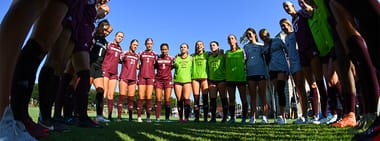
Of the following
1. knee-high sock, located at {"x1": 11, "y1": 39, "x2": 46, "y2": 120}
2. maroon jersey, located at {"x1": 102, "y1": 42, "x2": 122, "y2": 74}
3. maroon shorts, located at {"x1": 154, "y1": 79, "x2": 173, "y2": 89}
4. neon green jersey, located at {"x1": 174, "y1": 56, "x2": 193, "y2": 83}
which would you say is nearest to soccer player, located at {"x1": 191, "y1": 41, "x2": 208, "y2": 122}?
neon green jersey, located at {"x1": 174, "y1": 56, "x2": 193, "y2": 83}

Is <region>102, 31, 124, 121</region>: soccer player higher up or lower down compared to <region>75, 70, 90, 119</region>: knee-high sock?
higher up

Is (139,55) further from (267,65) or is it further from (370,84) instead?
(370,84)

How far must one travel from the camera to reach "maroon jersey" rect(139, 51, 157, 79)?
31.4 ft

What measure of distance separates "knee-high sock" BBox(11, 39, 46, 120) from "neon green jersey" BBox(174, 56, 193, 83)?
755cm

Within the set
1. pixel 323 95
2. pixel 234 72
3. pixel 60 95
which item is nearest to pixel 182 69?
pixel 234 72

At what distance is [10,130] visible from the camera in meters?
1.37

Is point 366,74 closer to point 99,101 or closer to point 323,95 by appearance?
point 323,95

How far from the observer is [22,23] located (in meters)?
1.49

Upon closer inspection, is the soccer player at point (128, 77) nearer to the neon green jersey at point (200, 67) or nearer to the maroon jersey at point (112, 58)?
the maroon jersey at point (112, 58)

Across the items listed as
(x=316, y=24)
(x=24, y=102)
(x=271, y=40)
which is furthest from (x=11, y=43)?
(x=271, y=40)

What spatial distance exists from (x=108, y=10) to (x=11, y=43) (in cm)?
432

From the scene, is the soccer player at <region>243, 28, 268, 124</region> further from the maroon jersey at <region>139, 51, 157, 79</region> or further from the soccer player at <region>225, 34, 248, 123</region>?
the maroon jersey at <region>139, 51, 157, 79</region>

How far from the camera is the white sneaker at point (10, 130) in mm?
1350

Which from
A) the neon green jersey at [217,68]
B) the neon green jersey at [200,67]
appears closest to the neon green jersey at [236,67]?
the neon green jersey at [217,68]
